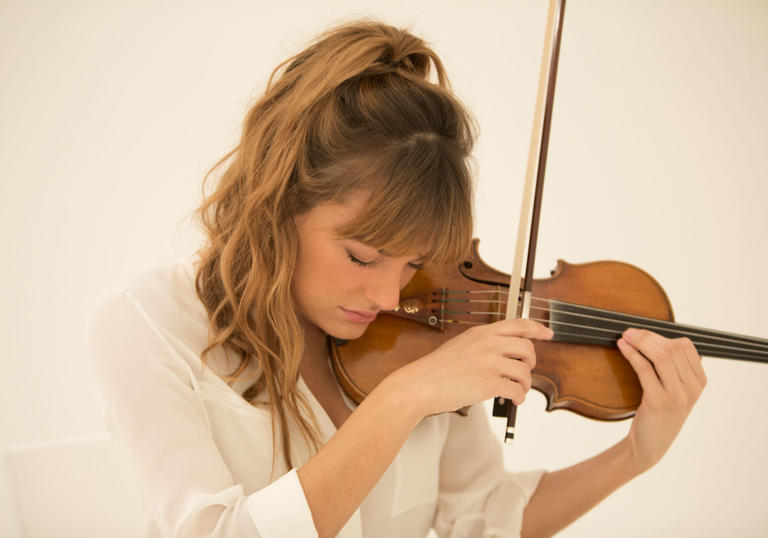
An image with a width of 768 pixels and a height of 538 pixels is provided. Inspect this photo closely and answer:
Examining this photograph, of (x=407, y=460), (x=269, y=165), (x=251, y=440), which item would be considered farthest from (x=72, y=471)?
(x=269, y=165)

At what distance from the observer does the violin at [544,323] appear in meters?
0.91

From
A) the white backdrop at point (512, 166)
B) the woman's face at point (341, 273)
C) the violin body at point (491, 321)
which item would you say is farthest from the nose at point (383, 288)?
the white backdrop at point (512, 166)

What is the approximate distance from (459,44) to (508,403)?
1.09m

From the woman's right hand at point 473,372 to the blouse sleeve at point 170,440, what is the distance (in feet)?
0.61

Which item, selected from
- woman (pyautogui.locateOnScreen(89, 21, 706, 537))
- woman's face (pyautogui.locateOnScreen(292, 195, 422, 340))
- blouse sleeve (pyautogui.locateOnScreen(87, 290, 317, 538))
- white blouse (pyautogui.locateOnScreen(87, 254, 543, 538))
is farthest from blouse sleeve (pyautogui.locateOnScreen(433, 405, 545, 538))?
blouse sleeve (pyautogui.locateOnScreen(87, 290, 317, 538))

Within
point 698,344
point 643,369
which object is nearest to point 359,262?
point 643,369

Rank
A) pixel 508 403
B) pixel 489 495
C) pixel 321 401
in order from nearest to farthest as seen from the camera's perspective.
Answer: pixel 508 403 < pixel 321 401 < pixel 489 495

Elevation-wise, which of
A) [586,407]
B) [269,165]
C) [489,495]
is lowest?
[489,495]

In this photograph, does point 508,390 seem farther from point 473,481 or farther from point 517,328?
point 473,481

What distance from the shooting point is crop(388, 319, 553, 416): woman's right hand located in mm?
745

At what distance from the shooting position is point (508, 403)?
0.84 metres

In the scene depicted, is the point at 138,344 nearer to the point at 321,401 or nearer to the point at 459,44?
the point at 321,401

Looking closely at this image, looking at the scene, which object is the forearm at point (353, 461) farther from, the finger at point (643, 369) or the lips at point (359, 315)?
the finger at point (643, 369)

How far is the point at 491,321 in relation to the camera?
0.97 m
